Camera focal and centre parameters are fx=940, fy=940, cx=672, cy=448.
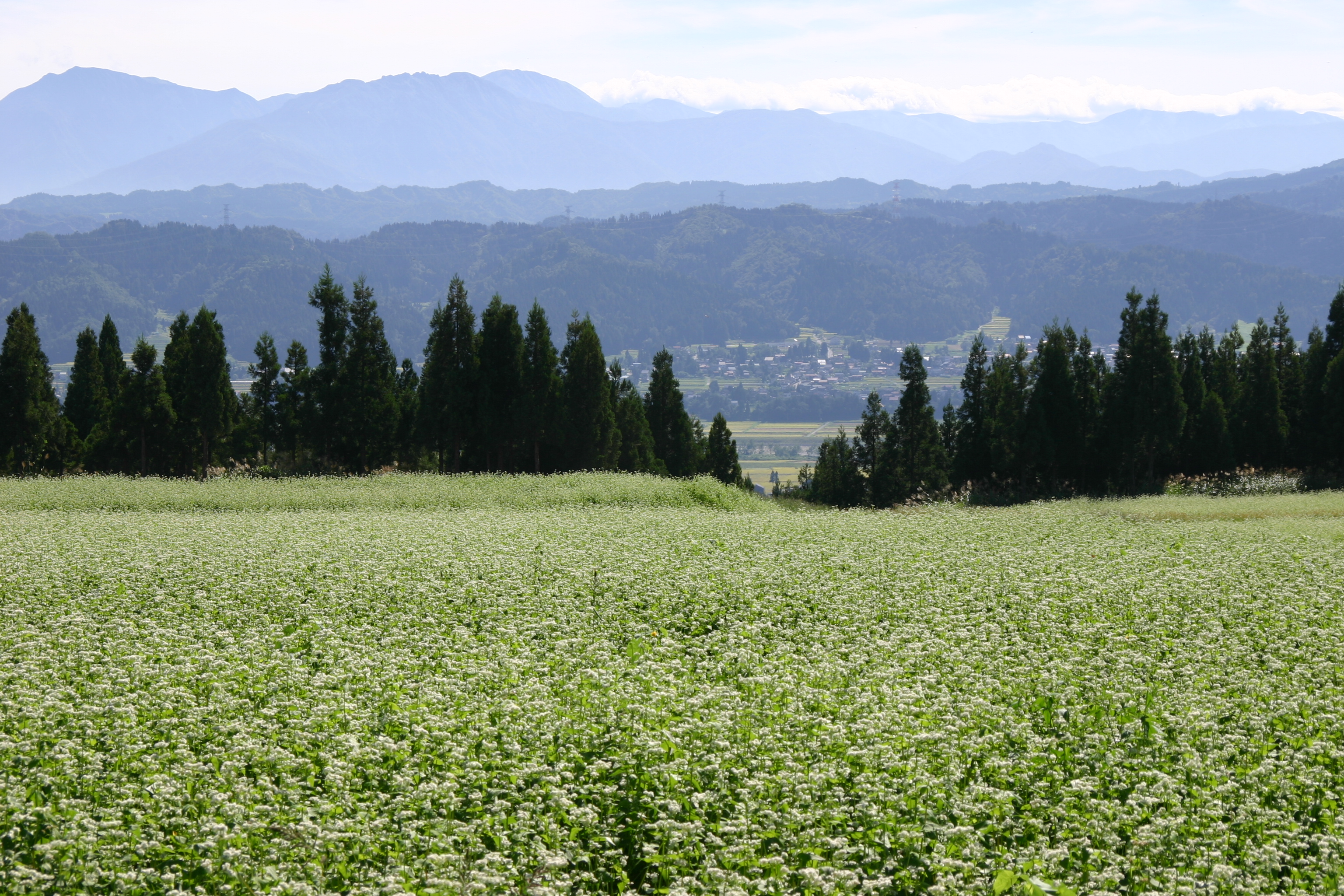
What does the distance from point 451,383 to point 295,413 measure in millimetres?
6855

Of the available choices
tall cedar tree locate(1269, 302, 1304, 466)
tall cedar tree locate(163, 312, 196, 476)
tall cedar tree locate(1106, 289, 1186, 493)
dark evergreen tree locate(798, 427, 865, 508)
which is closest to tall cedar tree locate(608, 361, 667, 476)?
dark evergreen tree locate(798, 427, 865, 508)

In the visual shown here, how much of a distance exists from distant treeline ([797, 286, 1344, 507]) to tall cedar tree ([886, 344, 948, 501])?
68 mm

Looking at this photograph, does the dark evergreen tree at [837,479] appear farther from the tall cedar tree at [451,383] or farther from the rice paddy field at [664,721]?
the rice paddy field at [664,721]

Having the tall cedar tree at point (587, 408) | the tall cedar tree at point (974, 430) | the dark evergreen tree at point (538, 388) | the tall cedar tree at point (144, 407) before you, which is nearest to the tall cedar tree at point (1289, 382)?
the tall cedar tree at point (974, 430)

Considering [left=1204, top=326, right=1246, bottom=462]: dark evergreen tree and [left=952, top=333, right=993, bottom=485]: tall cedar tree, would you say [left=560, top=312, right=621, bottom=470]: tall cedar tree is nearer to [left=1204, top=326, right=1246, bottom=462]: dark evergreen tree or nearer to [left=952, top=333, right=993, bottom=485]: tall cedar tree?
[left=952, top=333, right=993, bottom=485]: tall cedar tree

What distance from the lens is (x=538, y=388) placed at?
41375mm

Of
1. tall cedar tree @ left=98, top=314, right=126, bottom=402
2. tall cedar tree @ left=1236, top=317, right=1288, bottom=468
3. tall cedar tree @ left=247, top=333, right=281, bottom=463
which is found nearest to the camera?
tall cedar tree @ left=1236, top=317, right=1288, bottom=468

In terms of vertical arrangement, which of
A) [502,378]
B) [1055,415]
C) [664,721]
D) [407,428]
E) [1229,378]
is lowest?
[664,721]

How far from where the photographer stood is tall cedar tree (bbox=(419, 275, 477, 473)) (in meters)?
40.2

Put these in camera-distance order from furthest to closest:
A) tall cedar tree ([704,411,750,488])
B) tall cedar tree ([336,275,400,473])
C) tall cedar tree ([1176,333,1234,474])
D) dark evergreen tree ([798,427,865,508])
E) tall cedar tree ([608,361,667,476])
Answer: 1. tall cedar tree ([704,411,750,488])
2. dark evergreen tree ([798,427,865,508])
3. tall cedar tree ([608,361,667,476])
4. tall cedar tree ([1176,333,1234,474])
5. tall cedar tree ([336,275,400,473])

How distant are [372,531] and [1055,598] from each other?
46.1 feet

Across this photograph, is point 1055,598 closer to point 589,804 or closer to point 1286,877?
point 1286,877

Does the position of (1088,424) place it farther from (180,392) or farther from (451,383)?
(180,392)

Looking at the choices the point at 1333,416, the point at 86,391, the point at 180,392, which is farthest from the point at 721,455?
the point at 86,391
